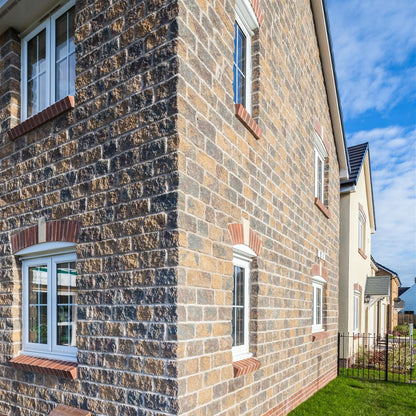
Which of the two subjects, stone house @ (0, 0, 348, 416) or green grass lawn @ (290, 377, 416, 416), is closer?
stone house @ (0, 0, 348, 416)

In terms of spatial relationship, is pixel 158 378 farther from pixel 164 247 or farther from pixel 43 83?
pixel 43 83

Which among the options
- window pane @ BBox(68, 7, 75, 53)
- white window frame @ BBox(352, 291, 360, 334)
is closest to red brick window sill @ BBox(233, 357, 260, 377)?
window pane @ BBox(68, 7, 75, 53)

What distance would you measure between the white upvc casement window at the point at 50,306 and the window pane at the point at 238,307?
6.56 ft

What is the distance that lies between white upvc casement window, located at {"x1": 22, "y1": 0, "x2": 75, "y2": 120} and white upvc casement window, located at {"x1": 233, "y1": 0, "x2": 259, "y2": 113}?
217 cm

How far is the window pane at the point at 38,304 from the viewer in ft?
17.1

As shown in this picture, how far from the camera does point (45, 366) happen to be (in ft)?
15.3

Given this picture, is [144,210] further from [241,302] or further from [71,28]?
[71,28]

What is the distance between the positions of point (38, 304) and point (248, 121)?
361 centimetres

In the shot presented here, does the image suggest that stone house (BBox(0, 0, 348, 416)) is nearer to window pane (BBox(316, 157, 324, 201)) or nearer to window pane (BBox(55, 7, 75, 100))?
window pane (BBox(55, 7, 75, 100))

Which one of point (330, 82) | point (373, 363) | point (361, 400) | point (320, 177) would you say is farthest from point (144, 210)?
point (373, 363)

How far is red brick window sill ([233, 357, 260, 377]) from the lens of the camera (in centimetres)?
472

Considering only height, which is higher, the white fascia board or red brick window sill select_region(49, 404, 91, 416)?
the white fascia board


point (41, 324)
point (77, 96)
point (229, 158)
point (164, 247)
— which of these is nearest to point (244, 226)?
point (229, 158)

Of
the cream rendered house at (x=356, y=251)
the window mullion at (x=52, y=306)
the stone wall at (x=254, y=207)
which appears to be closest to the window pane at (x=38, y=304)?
the window mullion at (x=52, y=306)
